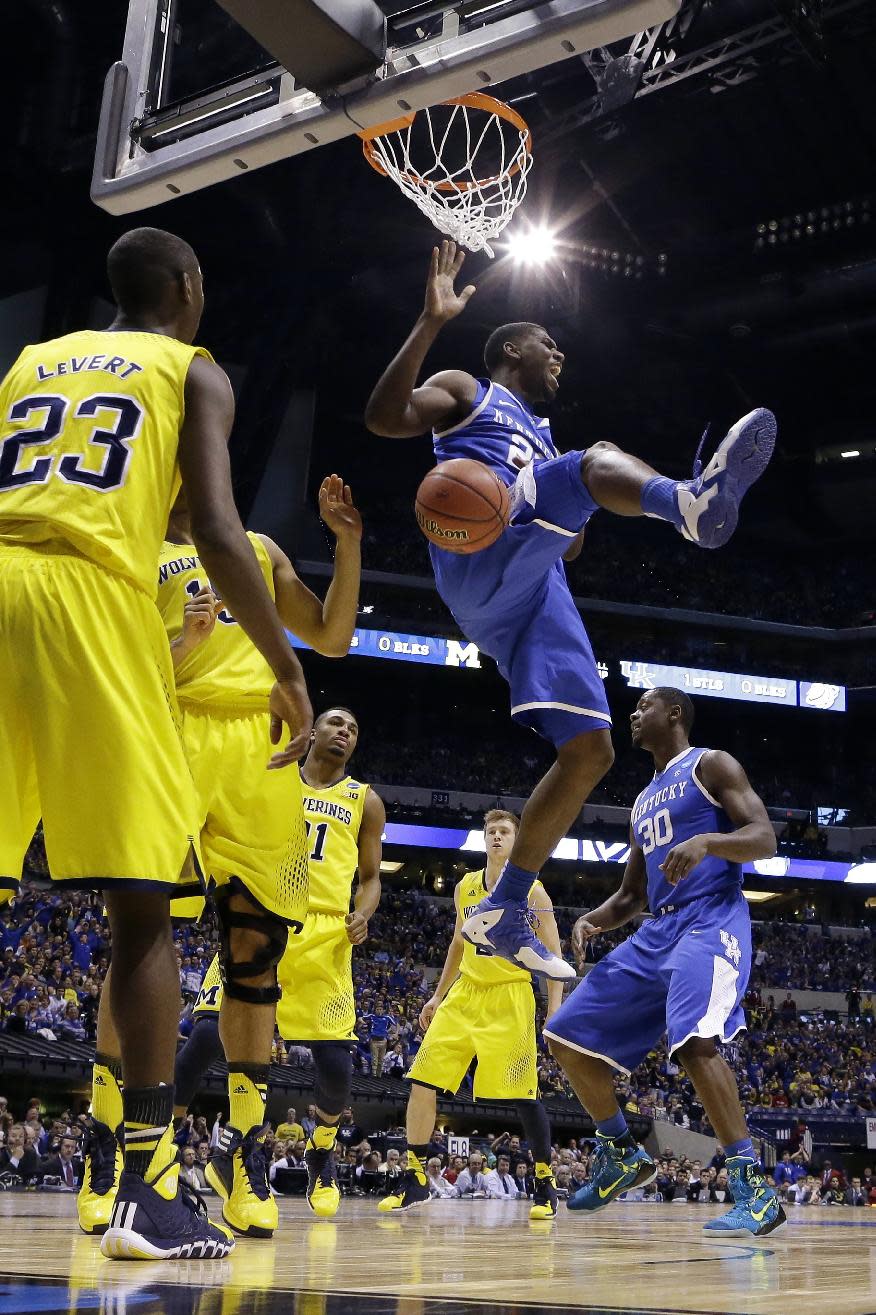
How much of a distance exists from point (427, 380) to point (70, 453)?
6.33 ft

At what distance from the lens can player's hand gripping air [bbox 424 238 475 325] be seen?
4535 mm

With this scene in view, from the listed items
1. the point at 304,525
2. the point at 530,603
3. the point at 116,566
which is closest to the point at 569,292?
the point at 304,525

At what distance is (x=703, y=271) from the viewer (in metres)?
23.5

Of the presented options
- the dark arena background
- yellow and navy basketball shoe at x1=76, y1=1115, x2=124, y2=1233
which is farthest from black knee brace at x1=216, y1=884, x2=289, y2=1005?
the dark arena background

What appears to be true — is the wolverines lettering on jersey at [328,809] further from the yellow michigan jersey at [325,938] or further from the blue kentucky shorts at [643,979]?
the blue kentucky shorts at [643,979]

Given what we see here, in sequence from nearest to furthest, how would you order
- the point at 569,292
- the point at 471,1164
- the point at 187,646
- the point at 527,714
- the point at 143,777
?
the point at 143,777, the point at 187,646, the point at 527,714, the point at 471,1164, the point at 569,292

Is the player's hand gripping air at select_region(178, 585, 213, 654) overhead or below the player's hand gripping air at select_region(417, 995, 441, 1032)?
overhead

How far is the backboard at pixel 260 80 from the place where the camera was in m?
4.57

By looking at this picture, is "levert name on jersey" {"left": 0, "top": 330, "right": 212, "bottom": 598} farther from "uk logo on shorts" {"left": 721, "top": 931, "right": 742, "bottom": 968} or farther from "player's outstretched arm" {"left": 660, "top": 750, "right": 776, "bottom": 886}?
"uk logo on shorts" {"left": 721, "top": 931, "right": 742, "bottom": 968}

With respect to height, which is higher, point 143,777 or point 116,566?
point 116,566

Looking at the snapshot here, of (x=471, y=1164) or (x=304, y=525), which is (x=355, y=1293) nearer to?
(x=471, y=1164)

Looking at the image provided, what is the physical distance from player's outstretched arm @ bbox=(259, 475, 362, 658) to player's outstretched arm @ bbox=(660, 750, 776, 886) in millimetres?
1545

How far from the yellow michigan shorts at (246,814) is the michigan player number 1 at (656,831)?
6.42ft

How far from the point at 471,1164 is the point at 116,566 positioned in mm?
14610
